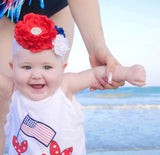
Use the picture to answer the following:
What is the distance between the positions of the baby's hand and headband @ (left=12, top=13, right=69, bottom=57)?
1.13ft

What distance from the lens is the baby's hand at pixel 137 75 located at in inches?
47.5

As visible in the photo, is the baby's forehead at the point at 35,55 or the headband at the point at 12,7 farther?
the headband at the point at 12,7

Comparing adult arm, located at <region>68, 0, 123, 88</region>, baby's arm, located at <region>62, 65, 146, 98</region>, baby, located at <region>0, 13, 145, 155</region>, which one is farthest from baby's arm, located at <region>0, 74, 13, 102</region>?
adult arm, located at <region>68, 0, 123, 88</region>

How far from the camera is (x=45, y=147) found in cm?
126

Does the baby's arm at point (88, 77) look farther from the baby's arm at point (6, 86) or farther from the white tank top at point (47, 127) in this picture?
the baby's arm at point (6, 86)

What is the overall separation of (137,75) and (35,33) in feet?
1.65

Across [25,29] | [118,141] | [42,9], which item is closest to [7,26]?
[42,9]

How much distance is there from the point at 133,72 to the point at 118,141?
2245mm

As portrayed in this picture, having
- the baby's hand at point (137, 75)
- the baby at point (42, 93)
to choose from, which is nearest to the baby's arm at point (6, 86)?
the baby at point (42, 93)

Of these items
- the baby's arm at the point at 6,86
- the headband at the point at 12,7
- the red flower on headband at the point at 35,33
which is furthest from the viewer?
the headband at the point at 12,7

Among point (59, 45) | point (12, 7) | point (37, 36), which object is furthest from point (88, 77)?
point (12, 7)

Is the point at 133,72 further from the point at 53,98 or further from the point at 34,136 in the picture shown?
the point at 34,136

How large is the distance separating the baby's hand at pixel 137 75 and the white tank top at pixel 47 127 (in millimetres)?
325

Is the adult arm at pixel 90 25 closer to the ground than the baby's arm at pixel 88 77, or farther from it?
farther from it
